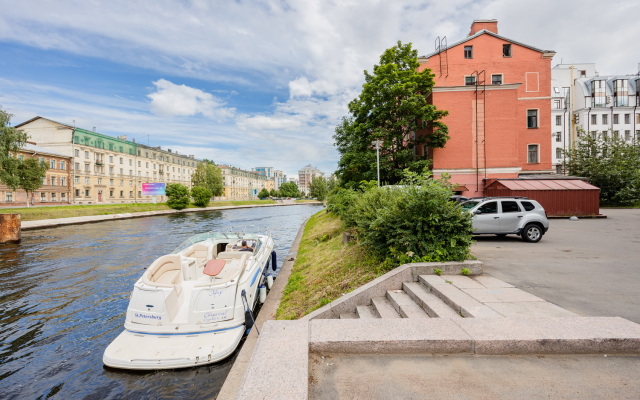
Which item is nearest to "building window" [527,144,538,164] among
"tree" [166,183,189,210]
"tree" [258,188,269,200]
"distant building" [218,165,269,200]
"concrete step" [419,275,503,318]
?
"concrete step" [419,275,503,318]

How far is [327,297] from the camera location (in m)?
7.12

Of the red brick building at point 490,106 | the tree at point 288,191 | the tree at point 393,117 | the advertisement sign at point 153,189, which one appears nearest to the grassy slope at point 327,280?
the tree at point 393,117

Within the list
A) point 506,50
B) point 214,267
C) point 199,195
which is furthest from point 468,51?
point 199,195

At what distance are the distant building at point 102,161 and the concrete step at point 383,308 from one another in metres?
71.9

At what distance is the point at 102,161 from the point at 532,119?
80.1 m

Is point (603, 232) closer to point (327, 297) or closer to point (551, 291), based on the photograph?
point (551, 291)

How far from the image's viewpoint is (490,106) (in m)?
26.2

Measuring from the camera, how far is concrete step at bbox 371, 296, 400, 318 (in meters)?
5.35

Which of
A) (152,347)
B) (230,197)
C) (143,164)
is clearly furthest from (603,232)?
(230,197)

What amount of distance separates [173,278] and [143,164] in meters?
85.8

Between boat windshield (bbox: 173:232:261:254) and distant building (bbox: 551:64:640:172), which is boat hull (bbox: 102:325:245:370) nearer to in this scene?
boat windshield (bbox: 173:232:261:254)

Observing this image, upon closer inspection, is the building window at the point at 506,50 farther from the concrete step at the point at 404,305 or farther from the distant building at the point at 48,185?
the distant building at the point at 48,185

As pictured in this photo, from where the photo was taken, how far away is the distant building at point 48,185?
46.3 metres

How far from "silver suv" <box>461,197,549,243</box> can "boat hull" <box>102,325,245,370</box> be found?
9692mm
